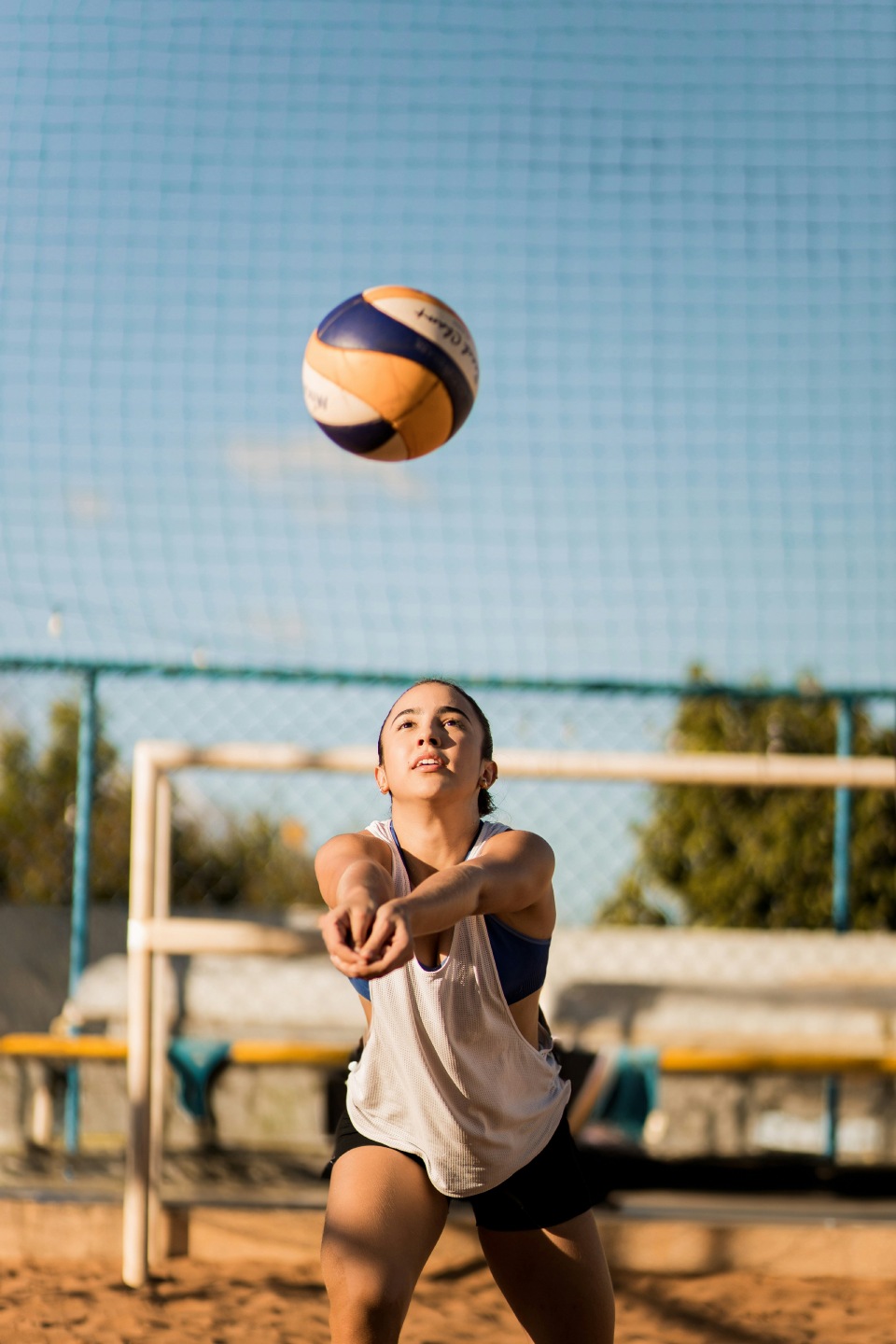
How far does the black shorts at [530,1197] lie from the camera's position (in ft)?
7.94

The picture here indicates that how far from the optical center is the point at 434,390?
371cm

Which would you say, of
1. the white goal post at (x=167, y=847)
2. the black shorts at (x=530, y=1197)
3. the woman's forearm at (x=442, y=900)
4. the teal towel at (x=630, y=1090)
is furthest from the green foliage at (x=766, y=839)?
the woman's forearm at (x=442, y=900)

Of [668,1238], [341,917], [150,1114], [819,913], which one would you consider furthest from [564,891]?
[819,913]

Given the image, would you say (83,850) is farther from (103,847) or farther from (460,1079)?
(103,847)

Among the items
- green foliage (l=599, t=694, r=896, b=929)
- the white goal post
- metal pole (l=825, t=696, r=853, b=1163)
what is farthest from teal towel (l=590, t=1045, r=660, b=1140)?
green foliage (l=599, t=694, r=896, b=929)

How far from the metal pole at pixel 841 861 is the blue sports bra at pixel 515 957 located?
3.10 m

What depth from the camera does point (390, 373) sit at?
3.67 meters

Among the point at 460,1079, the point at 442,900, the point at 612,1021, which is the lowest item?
the point at 612,1021

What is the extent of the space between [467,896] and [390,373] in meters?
1.90

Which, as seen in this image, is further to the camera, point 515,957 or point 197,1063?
point 197,1063

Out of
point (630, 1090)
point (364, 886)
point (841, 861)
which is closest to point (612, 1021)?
point (630, 1090)

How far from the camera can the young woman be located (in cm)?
234

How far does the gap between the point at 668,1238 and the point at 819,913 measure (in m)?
10.1

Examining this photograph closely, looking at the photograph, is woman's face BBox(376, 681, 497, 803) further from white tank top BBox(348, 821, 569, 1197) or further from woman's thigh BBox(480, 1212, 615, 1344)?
woman's thigh BBox(480, 1212, 615, 1344)
